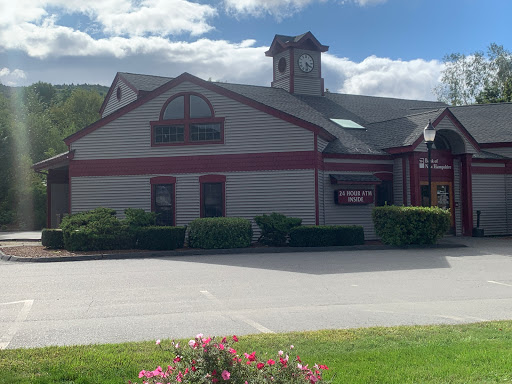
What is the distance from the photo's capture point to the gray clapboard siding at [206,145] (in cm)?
2141

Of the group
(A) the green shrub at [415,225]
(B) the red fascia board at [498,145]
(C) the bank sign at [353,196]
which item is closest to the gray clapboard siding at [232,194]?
(C) the bank sign at [353,196]

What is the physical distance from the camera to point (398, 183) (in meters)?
23.3

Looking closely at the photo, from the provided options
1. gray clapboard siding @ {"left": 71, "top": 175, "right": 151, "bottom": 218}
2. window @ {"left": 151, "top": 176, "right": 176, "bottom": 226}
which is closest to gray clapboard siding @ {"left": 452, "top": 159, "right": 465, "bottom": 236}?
window @ {"left": 151, "top": 176, "right": 176, "bottom": 226}

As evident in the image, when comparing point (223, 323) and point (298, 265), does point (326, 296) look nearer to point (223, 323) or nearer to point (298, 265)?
point (223, 323)

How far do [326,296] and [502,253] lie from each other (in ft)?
32.8

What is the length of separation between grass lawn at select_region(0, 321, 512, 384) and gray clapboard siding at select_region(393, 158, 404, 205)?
16.4 meters

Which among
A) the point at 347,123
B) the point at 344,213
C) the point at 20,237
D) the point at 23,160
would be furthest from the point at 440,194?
the point at 23,160

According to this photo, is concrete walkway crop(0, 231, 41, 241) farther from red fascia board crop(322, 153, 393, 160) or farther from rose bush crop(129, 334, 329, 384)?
rose bush crop(129, 334, 329, 384)

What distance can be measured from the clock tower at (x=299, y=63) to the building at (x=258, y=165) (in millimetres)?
5901

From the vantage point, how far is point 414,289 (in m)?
11.1

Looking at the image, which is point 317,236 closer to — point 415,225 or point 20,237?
point 415,225

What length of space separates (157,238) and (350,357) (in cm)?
1323

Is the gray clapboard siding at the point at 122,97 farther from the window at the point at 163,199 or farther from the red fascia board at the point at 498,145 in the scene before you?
the red fascia board at the point at 498,145

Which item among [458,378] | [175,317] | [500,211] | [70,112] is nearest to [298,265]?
[175,317]
